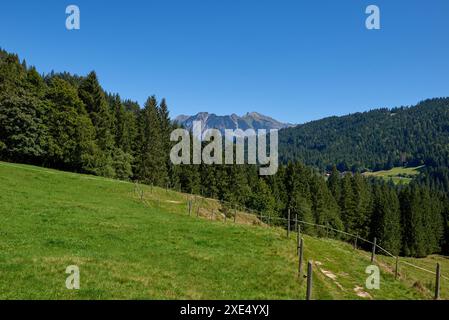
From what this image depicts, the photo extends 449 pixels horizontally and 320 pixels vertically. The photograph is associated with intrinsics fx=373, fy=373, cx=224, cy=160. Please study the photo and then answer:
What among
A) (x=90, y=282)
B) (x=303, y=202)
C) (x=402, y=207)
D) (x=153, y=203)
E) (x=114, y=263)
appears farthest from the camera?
(x=402, y=207)

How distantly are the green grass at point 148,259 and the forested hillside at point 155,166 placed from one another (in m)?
32.5

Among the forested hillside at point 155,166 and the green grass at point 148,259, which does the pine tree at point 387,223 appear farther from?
the green grass at point 148,259

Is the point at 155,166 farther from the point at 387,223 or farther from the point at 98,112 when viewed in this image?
the point at 387,223

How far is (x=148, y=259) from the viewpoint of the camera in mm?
22953

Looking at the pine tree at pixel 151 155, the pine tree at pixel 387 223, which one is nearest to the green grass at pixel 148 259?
the pine tree at pixel 151 155

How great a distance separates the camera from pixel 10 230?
25.3 m

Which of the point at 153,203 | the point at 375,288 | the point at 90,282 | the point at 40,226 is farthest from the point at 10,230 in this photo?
the point at 153,203

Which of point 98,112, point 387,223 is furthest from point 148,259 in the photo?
point 387,223

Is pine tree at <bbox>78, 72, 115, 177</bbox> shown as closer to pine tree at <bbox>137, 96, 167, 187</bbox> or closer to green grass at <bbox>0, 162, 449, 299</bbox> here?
pine tree at <bbox>137, 96, 167, 187</bbox>

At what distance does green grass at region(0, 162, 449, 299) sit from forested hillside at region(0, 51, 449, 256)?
3252 cm

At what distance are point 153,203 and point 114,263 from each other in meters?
32.5

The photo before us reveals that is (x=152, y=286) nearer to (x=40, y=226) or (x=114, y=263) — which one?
(x=114, y=263)

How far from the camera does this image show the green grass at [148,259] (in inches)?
666

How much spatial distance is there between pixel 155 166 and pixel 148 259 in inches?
2870
